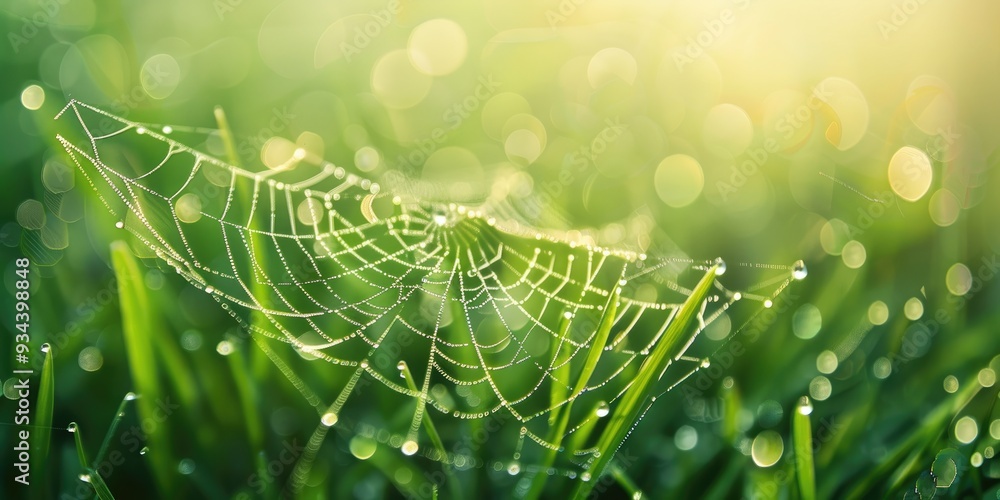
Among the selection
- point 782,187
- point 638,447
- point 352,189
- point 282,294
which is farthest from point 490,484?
point 782,187

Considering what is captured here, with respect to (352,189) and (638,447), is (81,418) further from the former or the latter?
(638,447)

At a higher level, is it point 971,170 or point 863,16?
point 863,16
